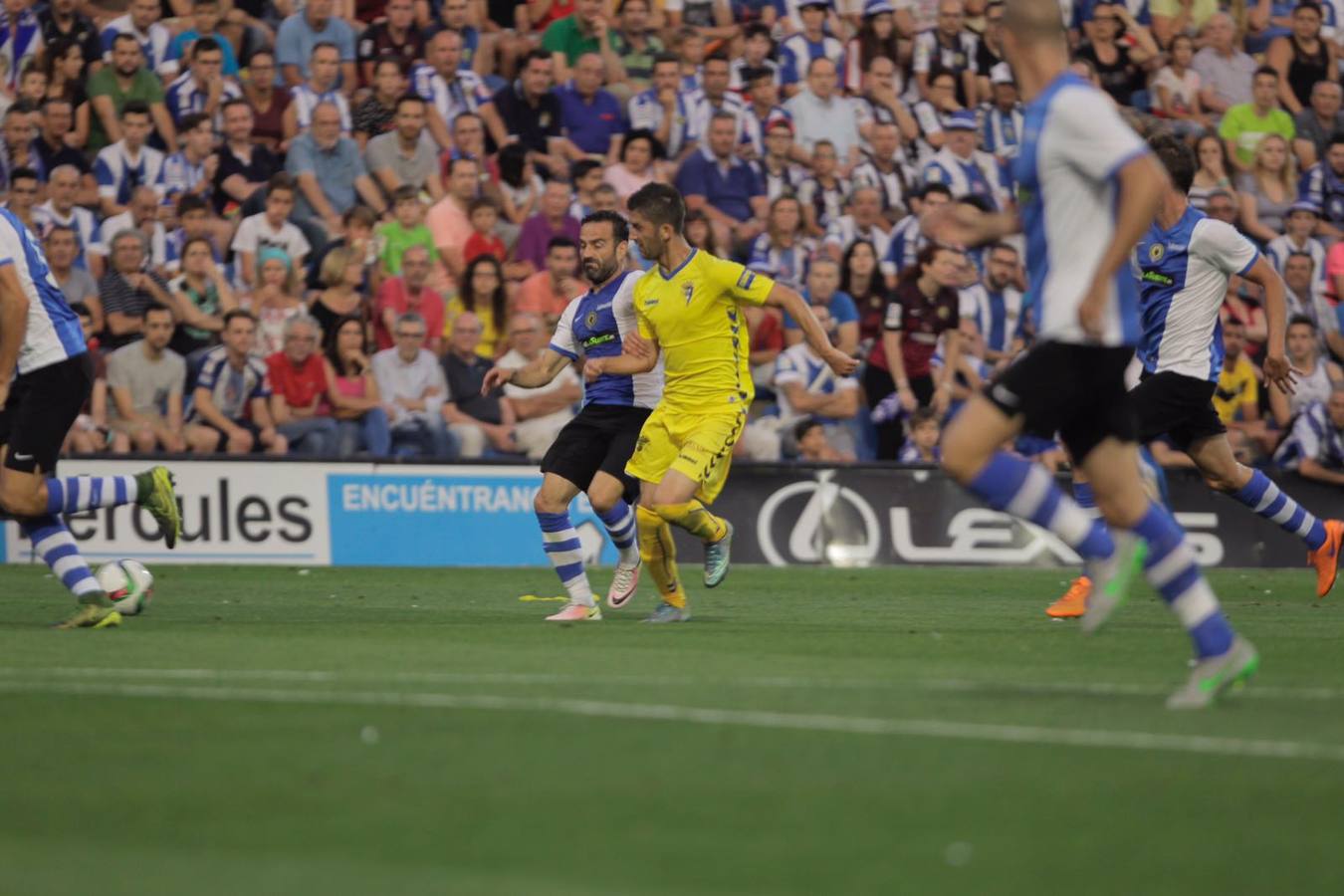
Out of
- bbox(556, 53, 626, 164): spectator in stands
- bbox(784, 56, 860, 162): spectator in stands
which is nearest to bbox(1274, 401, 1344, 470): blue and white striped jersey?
bbox(784, 56, 860, 162): spectator in stands

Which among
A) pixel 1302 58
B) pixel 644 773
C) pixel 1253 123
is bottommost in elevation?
pixel 1253 123

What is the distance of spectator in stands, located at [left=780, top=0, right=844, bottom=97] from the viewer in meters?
21.7

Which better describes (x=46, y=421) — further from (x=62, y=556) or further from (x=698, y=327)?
(x=698, y=327)

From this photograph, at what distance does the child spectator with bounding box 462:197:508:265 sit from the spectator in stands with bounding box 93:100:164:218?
281 cm

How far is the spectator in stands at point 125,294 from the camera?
17.8 m

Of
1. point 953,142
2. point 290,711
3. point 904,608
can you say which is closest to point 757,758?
point 290,711

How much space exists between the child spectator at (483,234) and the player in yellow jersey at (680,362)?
717 cm

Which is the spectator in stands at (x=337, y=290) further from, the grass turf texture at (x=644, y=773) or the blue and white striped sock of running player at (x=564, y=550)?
the grass turf texture at (x=644, y=773)

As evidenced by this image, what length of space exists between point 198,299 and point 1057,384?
12.3 metres

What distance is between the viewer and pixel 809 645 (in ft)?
31.9

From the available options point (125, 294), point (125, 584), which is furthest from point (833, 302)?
point (125, 584)

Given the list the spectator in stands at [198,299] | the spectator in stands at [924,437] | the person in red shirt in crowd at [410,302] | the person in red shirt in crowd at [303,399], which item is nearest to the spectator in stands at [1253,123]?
the spectator in stands at [924,437]

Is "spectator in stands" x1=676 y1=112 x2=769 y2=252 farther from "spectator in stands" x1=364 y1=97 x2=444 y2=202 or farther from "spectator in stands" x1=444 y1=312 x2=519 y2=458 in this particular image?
"spectator in stands" x1=444 y1=312 x2=519 y2=458

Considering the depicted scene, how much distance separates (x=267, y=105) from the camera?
19.4 metres
